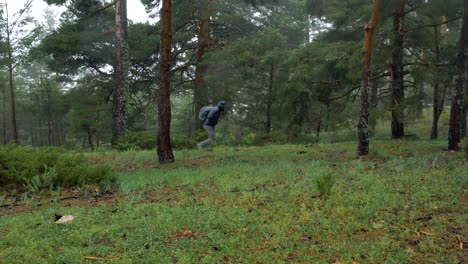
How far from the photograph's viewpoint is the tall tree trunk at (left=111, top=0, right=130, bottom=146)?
14.9m

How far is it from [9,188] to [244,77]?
1351 cm

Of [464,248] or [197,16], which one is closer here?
[464,248]

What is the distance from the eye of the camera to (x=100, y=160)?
40.0 ft

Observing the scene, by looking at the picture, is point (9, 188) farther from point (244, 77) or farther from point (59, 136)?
point (59, 136)

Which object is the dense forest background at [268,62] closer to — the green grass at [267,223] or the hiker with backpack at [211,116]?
the hiker with backpack at [211,116]

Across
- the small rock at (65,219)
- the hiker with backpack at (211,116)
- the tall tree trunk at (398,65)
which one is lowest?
the small rock at (65,219)

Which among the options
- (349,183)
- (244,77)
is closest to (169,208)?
(349,183)

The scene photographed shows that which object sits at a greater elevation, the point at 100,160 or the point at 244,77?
the point at 244,77

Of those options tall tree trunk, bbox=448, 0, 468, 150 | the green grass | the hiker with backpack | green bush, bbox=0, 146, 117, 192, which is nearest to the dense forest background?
tall tree trunk, bbox=448, 0, 468, 150

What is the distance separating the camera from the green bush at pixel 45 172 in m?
7.19

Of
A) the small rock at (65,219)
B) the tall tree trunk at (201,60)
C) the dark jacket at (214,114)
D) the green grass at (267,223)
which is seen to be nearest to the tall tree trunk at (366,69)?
the green grass at (267,223)

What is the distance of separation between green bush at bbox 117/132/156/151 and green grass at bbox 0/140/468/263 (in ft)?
25.9

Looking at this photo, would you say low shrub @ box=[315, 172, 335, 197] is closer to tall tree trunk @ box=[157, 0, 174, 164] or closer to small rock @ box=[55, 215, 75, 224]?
small rock @ box=[55, 215, 75, 224]

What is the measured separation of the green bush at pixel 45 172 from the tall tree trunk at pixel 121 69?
780cm
